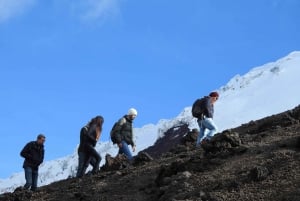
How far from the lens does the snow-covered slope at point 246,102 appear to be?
10675 centimetres

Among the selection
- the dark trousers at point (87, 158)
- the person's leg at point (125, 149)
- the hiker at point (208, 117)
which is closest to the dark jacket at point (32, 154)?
the dark trousers at point (87, 158)

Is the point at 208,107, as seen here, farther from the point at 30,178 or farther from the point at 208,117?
the point at 30,178

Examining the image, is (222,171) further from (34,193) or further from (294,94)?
(294,94)

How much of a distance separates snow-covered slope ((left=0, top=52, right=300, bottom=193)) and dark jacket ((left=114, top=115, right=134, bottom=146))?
7586 cm

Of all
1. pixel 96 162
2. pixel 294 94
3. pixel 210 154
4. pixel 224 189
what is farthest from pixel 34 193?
pixel 294 94

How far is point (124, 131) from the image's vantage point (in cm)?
1823

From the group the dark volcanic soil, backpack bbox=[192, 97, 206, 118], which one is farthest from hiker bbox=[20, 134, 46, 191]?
backpack bbox=[192, 97, 206, 118]

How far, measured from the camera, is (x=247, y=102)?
118m

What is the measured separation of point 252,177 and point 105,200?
3355 mm

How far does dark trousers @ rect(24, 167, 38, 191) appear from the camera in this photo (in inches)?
711

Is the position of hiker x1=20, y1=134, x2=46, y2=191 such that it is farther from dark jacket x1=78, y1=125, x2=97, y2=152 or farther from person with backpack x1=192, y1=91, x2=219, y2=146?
person with backpack x1=192, y1=91, x2=219, y2=146

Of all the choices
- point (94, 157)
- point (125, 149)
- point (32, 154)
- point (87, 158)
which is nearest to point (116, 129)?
point (125, 149)

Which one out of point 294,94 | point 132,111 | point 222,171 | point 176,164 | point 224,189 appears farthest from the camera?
point 294,94

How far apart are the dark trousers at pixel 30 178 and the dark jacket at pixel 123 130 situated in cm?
239
